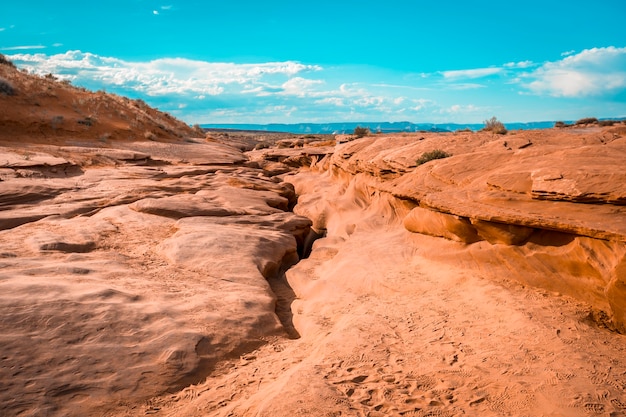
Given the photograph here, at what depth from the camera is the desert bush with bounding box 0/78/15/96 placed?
18.1 meters

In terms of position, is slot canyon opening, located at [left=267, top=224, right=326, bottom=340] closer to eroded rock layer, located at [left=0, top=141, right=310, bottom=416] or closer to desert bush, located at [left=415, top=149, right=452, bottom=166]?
eroded rock layer, located at [left=0, top=141, right=310, bottom=416]

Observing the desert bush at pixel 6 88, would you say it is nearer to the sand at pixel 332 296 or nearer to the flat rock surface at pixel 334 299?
the sand at pixel 332 296

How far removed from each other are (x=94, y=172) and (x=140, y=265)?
7.12 meters

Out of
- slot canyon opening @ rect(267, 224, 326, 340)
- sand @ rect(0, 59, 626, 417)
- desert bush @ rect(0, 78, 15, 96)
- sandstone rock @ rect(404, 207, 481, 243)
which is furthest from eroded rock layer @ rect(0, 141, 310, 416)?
desert bush @ rect(0, 78, 15, 96)

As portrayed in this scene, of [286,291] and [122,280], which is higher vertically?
[122,280]

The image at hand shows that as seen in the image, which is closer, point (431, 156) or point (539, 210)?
point (539, 210)

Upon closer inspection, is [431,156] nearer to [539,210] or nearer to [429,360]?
[539,210]

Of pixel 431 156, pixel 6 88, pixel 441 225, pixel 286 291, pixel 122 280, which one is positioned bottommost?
pixel 286 291

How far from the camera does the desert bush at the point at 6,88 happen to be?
713 inches

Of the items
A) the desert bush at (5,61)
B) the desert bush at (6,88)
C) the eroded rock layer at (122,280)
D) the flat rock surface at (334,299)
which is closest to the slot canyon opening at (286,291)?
the flat rock surface at (334,299)

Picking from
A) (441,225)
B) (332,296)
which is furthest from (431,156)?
(332,296)

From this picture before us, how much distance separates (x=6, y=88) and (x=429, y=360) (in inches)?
841

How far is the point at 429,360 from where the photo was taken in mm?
4617

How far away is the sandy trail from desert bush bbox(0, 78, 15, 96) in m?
18.7
